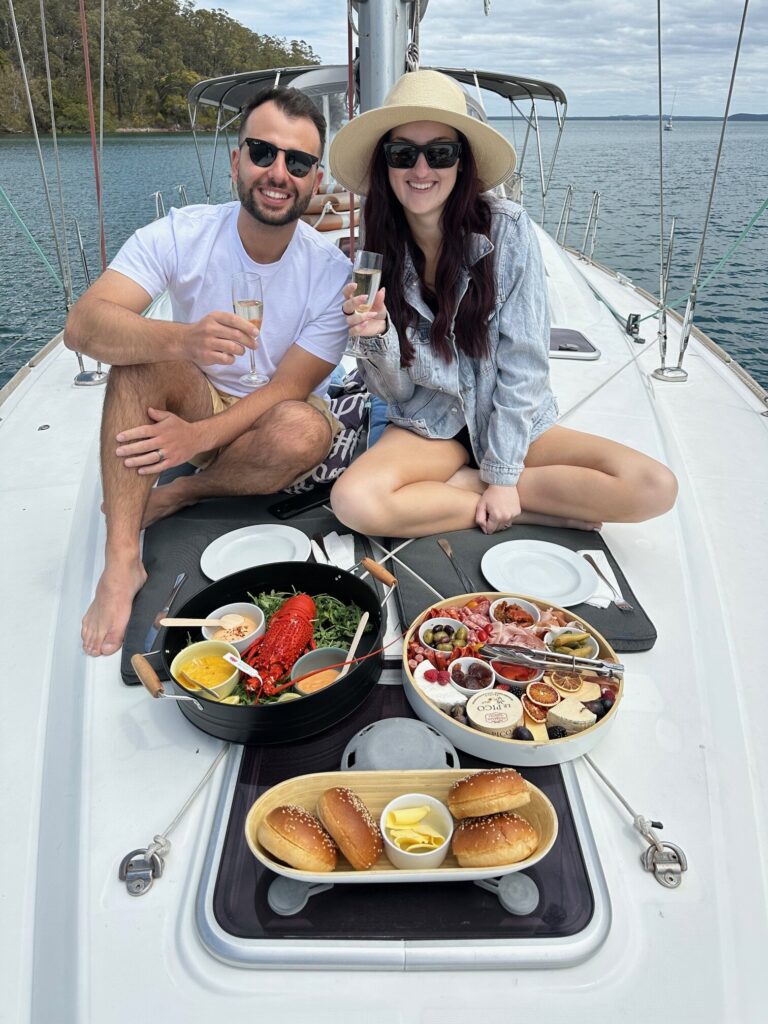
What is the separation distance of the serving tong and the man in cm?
112

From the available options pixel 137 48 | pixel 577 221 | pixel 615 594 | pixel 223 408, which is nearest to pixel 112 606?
pixel 223 408

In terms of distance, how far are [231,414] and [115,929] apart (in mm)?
1653

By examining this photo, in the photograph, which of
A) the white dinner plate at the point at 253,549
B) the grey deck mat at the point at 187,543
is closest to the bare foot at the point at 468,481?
the grey deck mat at the point at 187,543

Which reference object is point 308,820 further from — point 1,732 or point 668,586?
point 668,586

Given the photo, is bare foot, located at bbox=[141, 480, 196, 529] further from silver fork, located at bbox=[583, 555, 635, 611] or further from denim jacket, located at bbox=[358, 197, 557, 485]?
silver fork, located at bbox=[583, 555, 635, 611]

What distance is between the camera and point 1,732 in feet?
5.58

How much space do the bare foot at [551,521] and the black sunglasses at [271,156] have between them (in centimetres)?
149

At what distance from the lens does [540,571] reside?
2145 millimetres

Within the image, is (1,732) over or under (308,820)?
under

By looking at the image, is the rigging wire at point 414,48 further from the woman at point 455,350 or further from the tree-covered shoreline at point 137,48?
the tree-covered shoreline at point 137,48

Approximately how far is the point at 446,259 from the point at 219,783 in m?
1.75

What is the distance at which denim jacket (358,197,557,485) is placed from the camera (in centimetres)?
224

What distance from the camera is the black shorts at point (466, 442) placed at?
8.41 ft

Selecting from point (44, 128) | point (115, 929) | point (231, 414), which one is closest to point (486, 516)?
point (231, 414)
